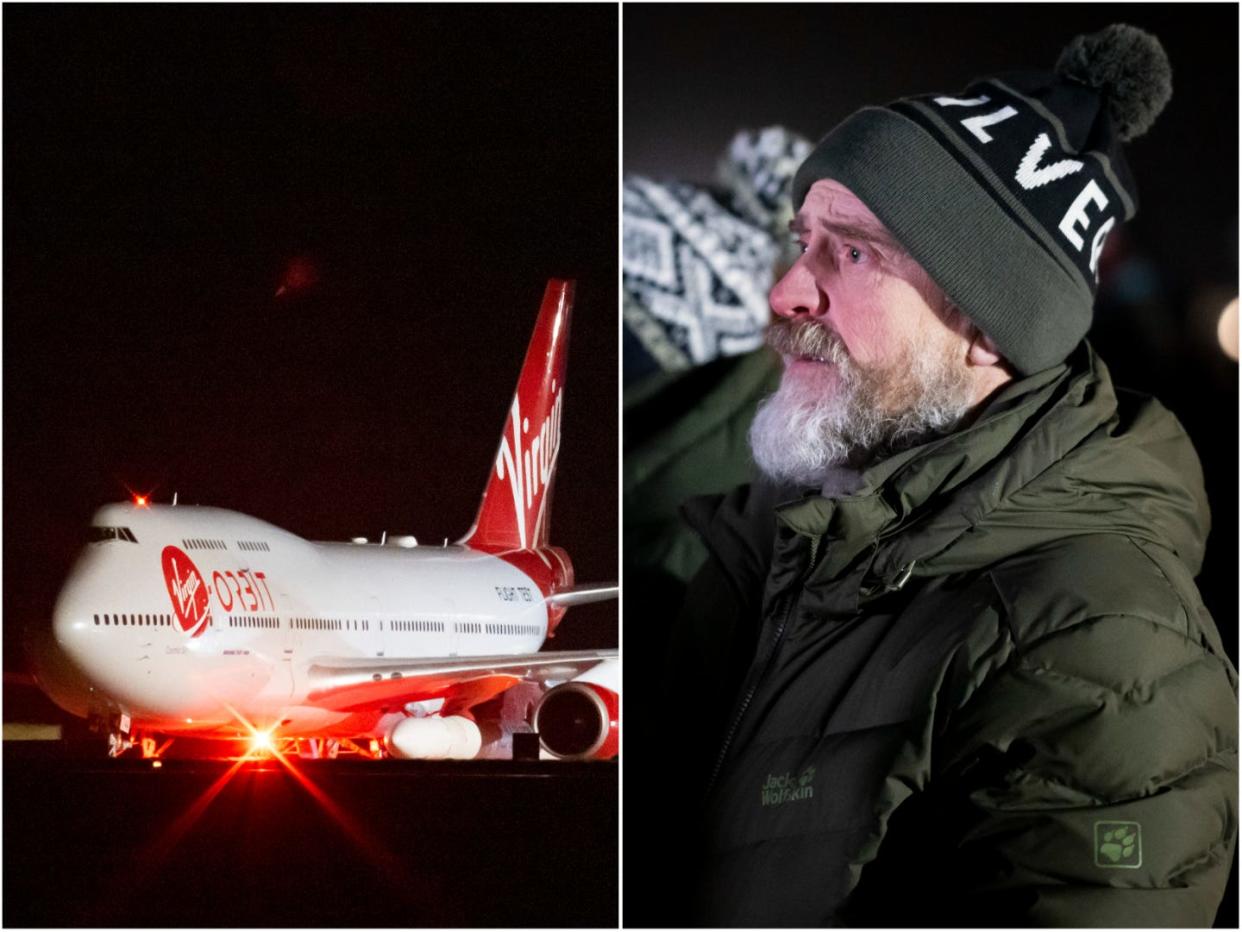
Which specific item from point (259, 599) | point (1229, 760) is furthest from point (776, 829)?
point (259, 599)

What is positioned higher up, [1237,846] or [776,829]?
[776,829]

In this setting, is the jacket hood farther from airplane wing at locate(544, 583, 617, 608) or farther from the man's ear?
airplane wing at locate(544, 583, 617, 608)

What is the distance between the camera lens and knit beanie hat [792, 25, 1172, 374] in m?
1.31

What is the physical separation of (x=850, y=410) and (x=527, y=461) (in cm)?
319

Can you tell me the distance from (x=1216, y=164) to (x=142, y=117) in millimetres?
2069

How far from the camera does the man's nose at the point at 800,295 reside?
1418mm

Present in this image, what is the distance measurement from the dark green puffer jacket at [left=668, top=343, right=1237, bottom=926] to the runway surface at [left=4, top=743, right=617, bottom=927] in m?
1.01

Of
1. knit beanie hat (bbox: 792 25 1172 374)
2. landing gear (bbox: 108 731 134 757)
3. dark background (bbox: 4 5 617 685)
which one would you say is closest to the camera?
knit beanie hat (bbox: 792 25 1172 374)

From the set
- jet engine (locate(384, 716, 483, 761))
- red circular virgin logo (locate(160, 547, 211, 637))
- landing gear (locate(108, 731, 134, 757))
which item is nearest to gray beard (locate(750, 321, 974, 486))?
jet engine (locate(384, 716, 483, 761))

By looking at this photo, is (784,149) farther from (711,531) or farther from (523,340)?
(523,340)

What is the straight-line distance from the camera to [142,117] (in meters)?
2.74

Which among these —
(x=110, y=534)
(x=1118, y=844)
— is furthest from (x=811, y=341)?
(x=110, y=534)

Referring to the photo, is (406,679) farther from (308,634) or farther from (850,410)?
(850,410)

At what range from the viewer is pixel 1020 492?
121cm
